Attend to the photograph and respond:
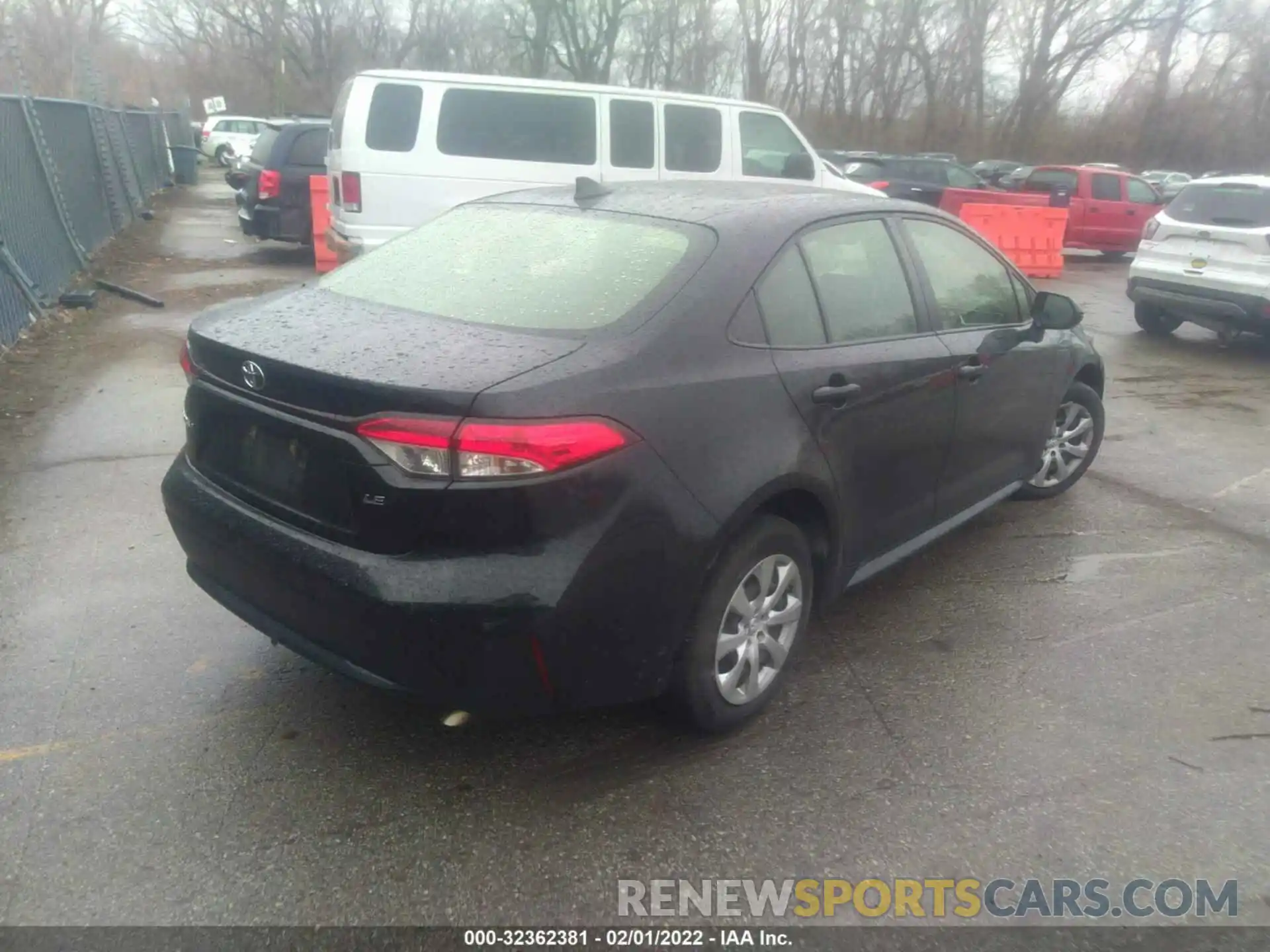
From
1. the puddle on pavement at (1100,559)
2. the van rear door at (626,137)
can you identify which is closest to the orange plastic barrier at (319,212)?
the van rear door at (626,137)

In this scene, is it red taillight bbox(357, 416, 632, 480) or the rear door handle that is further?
the rear door handle

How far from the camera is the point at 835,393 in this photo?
10.9 feet

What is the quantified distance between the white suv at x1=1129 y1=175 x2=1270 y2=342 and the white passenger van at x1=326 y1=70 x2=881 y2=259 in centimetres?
367

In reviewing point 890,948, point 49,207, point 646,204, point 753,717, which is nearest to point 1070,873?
point 890,948

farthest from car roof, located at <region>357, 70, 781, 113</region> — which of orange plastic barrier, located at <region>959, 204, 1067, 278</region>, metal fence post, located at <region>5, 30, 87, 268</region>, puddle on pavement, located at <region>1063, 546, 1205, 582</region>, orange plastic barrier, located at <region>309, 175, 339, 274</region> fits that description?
orange plastic barrier, located at <region>959, 204, 1067, 278</region>

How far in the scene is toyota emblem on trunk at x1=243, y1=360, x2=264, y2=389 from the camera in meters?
2.83

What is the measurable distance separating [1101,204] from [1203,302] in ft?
30.9

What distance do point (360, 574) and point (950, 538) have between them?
10.8ft

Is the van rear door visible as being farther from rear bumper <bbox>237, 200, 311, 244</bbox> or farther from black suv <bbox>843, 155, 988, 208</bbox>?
black suv <bbox>843, 155, 988, 208</bbox>

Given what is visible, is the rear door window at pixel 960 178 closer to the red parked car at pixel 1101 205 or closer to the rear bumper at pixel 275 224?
the red parked car at pixel 1101 205

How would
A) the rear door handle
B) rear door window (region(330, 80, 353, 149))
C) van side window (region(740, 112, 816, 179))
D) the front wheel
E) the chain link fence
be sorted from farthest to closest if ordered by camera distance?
van side window (region(740, 112, 816, 179)), rear door window (region(330, 80, 353, 149)), the chain link fence, the front wheel, the rear door handle

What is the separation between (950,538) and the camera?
16.4 ft

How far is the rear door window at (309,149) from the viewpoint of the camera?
13164mm

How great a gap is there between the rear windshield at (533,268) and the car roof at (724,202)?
0.27 feet
